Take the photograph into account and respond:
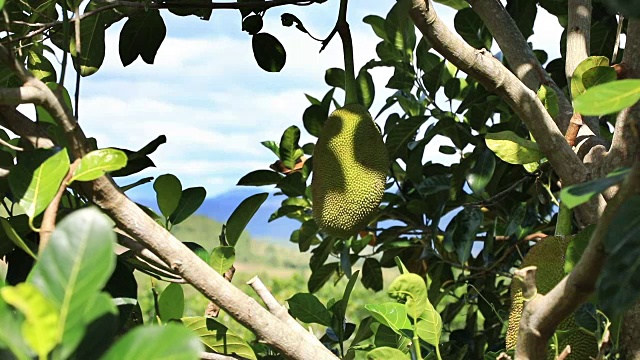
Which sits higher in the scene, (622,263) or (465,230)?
(622,263)

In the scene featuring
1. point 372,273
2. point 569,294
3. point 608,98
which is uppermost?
point 608,98

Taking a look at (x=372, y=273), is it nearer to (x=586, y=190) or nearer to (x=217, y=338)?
(x=217, y=338)

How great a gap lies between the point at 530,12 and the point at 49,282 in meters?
0.93

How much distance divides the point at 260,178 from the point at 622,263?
89 cm

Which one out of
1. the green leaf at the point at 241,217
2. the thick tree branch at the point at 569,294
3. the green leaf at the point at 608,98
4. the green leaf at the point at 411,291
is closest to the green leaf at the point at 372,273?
the green leaf at the point at 241,217

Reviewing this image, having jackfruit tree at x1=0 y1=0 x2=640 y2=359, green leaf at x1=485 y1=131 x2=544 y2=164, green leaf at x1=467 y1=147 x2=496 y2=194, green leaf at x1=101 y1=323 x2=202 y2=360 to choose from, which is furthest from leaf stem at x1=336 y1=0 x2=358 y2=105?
green leaf at x1=101 y1=323 x2=202 y2=360

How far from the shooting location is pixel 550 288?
0.68 metres

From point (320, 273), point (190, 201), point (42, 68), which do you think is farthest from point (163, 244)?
point (320, 273)

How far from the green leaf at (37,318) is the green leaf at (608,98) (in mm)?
238

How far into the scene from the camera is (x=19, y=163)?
46cm

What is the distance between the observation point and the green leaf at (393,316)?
23.3 inches

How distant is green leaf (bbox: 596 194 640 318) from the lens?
0.37m

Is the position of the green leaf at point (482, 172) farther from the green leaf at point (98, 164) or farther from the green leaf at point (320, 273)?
the green leaf at point (98, 164)

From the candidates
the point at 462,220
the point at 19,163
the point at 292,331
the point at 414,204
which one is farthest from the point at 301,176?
the point at 19,163
